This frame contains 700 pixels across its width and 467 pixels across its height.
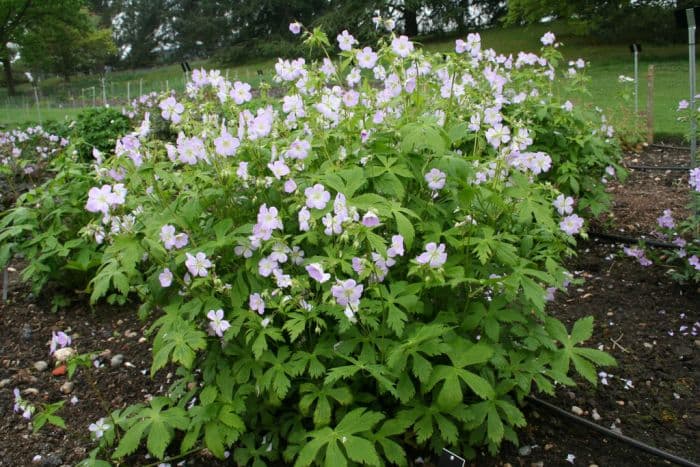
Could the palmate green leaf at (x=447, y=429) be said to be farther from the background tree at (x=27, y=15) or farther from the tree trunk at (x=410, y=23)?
the background tree at (x=27, y=15)

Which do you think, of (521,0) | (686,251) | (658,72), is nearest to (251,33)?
(521,0)

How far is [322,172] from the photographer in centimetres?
227

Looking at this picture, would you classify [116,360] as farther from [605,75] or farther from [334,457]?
[605,75]

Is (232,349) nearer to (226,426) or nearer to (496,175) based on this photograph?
(226,426)

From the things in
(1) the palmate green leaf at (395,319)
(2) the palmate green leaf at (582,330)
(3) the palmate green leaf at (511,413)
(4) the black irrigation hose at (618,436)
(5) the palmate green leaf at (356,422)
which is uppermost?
(1) the palmate green leaf at (395,319)

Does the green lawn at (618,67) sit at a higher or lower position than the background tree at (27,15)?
lower

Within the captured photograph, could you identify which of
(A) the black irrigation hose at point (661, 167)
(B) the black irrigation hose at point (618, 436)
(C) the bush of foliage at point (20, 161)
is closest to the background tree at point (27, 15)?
(C) the bush of foliage at point (20, 161)

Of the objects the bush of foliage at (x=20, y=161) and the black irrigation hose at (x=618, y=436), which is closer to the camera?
the black irrigation hose at (x=618, y=436)

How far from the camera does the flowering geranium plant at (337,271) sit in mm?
2045

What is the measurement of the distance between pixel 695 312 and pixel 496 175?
1943 mm

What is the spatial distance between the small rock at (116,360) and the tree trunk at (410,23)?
2607 cm

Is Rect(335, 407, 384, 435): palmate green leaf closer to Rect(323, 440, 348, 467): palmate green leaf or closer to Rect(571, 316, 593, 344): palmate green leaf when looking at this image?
Rect(323, 440, 348, 467): palmate green leaf

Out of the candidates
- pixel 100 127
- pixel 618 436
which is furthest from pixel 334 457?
pixel 100 127

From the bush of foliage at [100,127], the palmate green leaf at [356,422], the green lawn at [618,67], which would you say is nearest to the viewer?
the palmate green leaf at [356,422]
